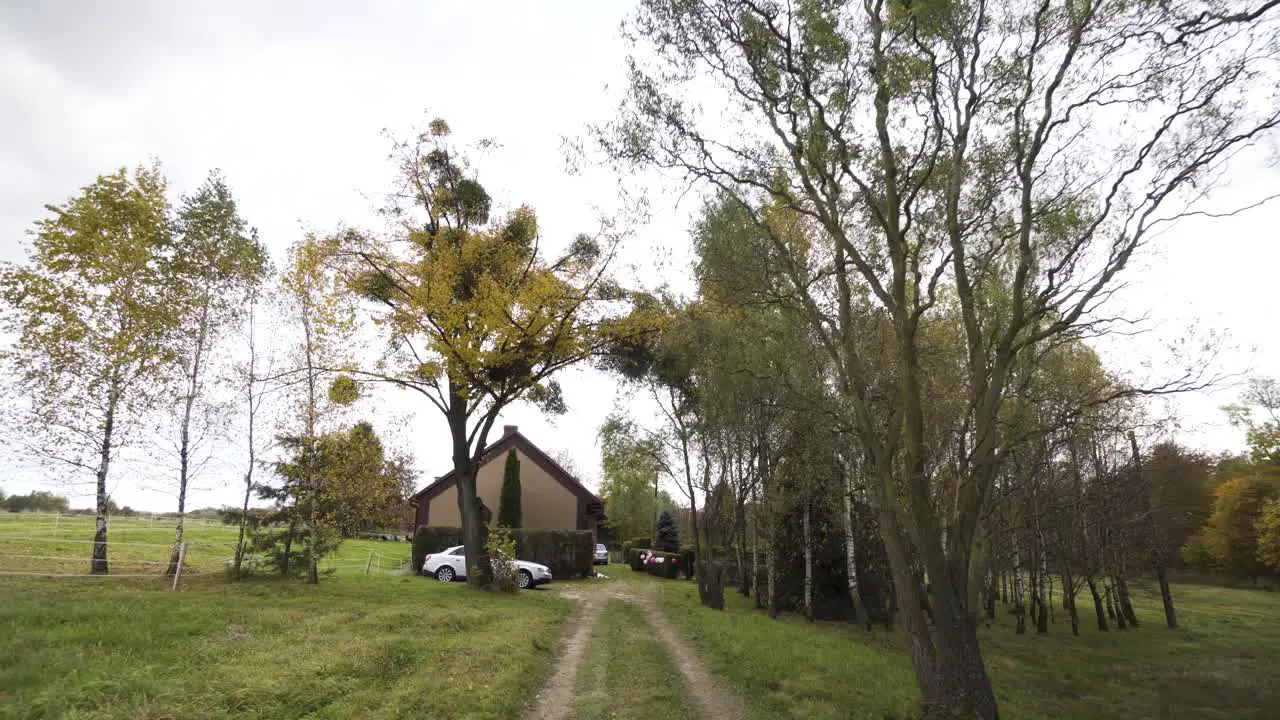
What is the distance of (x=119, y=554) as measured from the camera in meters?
17.5

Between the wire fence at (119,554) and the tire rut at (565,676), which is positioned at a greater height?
the wire fence at (119,554)

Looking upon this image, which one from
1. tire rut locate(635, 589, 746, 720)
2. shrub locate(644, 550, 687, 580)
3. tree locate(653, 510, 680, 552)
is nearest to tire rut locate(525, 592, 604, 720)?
tire rut locate(635, 589, 746, 720)

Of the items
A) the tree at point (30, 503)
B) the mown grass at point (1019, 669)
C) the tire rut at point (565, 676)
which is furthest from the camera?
the tree at point (30, 503)

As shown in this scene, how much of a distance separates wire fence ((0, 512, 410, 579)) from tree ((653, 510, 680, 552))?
17.7 metres

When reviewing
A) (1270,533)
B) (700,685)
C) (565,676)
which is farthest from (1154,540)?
(565,676)

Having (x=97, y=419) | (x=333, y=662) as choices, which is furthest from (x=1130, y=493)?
(x=97, y=419)

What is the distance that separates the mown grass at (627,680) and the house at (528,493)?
2215cm

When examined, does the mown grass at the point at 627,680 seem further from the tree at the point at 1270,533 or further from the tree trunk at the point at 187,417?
the tree at the point at 1270,533

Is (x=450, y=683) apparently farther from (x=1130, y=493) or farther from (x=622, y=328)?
(x=1130, y=493)

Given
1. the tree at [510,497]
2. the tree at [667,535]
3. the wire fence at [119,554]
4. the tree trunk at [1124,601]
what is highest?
the tree at [510,497]

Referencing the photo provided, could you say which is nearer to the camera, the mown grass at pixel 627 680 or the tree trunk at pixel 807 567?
the mown grass at pixel 627 680

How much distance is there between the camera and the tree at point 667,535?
135 feet

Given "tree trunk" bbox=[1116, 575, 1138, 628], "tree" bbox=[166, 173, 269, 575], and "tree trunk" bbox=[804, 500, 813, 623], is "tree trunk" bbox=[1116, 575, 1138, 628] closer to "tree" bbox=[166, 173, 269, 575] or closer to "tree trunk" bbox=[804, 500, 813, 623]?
"tree trunk" bbox=[804, 500, 813, 623]

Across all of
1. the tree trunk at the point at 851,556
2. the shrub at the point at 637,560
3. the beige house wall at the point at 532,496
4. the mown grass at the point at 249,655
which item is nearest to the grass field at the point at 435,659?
the mown grass at the point at 249,655
